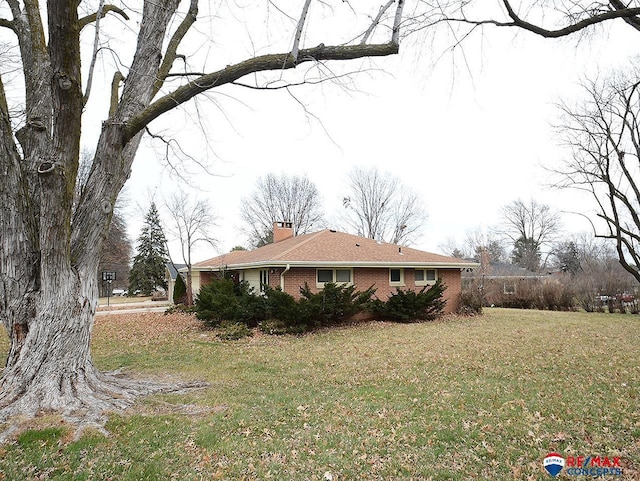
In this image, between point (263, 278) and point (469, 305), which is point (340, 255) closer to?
point (263, 278)

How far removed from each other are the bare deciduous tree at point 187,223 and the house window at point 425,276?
1323 centimetres

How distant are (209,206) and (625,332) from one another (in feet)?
74.1

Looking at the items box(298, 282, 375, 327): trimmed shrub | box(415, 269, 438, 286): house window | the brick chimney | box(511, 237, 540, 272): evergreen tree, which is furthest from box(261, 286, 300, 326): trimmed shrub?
box(511, 237, 540, 272): evergreen tree

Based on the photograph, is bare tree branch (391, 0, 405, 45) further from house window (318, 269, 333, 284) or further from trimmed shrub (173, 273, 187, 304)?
trimmed shrub (173, 273, 187, 304)

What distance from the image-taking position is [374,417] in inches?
184

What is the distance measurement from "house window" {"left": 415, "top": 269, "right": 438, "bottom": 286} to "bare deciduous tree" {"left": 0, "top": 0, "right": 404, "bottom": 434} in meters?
13.5

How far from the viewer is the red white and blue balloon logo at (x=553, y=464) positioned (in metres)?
3.27

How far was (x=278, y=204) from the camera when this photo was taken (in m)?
35.3

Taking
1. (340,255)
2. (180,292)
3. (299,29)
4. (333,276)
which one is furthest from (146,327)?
(299,29)

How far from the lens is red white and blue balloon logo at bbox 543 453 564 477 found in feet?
10.7

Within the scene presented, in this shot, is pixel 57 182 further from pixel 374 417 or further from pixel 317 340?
pixel 317 340

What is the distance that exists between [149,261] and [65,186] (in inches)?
1471

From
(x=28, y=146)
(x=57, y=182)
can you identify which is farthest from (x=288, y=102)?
(x=28, y=146)

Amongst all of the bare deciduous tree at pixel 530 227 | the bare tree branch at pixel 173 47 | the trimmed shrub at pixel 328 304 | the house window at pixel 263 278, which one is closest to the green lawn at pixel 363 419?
the trimmed shrub at pixel 328 304
